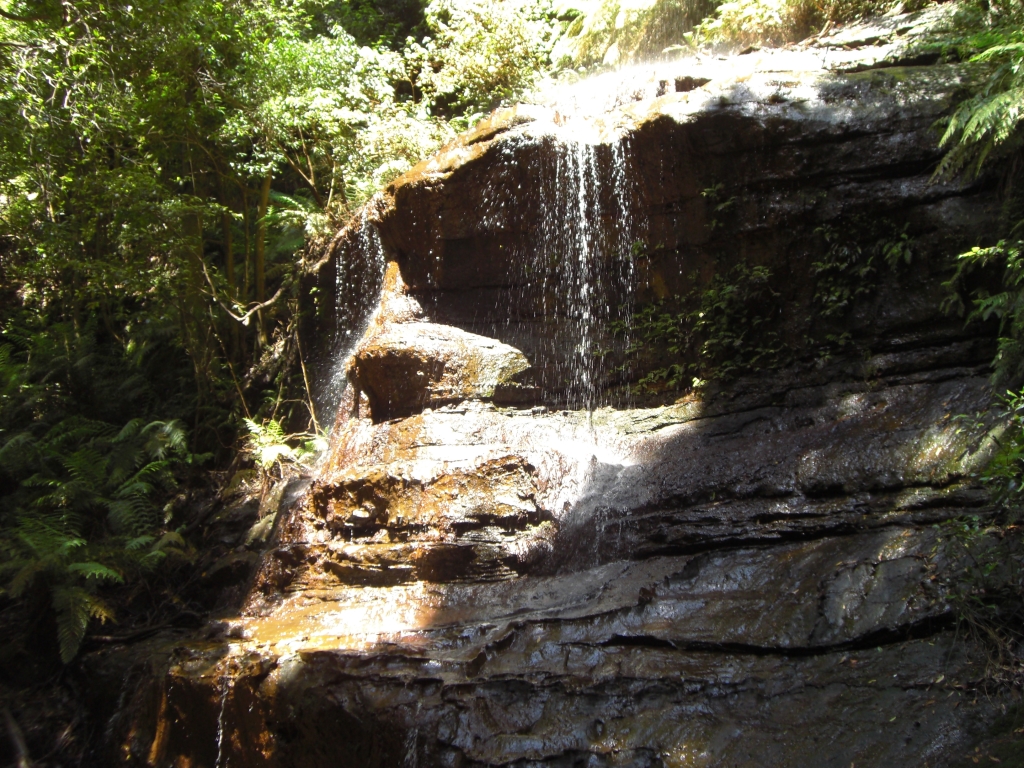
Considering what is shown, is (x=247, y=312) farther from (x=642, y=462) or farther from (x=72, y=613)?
(x=642, y=462)

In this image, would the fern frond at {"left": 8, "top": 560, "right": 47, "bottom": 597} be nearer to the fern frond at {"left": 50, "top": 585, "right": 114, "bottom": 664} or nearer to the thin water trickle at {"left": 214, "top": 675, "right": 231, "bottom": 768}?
the fern frond at {"left": 50, "top": 585, "right": 114, "bottom": 664}

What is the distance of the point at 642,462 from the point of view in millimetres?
6762

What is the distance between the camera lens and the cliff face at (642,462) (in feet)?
12.7

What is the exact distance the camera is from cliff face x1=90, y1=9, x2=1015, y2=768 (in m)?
3.87

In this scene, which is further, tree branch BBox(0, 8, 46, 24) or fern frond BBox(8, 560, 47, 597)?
tree branch BBox(0, 8, 46, 24)

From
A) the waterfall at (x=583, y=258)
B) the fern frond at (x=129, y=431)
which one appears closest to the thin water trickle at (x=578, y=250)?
the waterfall at (x=583, y=258)

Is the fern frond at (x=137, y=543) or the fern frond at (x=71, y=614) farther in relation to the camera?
the fern frond at (x=137, y=543)

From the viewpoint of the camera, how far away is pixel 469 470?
6.71 meters

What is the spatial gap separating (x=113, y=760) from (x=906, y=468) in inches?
255

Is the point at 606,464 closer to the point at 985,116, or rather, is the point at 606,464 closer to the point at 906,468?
the point at 906,468

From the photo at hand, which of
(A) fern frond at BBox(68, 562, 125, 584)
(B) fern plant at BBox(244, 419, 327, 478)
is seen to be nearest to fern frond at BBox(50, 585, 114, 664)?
(A) fern frond at BBox(68, 562, 125, 584)

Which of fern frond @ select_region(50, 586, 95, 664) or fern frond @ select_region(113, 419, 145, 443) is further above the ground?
fern frond @ select_region(113, 419, 145, 443)

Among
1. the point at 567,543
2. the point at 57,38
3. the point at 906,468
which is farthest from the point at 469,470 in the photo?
the point at 57,38

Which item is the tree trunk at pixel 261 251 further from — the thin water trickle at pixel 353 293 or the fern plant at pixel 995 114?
the fern plant at pixel 995 114
